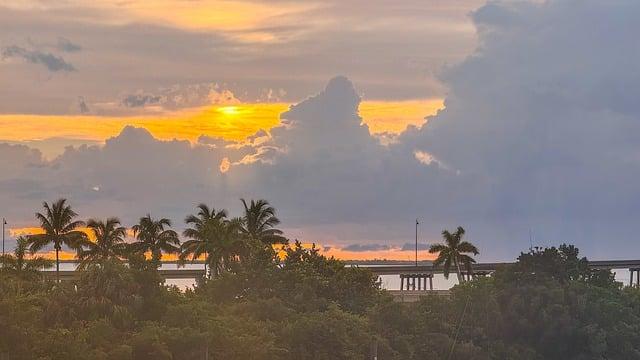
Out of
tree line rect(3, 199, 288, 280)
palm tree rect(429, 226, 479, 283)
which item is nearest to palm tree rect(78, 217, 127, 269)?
tree line rect(3, 199, 288, 280)

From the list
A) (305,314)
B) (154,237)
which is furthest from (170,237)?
(305,314)

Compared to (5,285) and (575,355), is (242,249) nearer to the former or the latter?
(575,355)

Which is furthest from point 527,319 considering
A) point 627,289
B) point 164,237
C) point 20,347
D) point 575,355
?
point 164,237

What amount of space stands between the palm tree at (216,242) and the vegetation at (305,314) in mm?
6694

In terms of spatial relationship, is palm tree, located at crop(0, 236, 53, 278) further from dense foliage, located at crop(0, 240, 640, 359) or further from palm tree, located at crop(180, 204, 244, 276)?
palm tree, located at crop(180, 204, 244, 276)

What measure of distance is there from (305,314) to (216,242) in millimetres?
42842

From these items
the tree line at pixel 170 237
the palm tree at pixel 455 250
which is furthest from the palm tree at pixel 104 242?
the palm tree at pixel 455 250

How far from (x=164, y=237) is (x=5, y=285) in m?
72.8

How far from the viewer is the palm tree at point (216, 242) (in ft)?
444

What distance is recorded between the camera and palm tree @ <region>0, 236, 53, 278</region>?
314 ft

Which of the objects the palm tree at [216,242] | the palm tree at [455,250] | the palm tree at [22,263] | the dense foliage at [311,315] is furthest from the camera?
the palm tree at [455,250]

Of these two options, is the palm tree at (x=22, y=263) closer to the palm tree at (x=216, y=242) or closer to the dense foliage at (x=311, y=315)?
the dense foliage at (x=311, y=315)

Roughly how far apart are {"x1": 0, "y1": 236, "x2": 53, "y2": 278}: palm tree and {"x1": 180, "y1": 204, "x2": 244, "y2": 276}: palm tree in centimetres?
3276

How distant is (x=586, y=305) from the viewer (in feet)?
355
